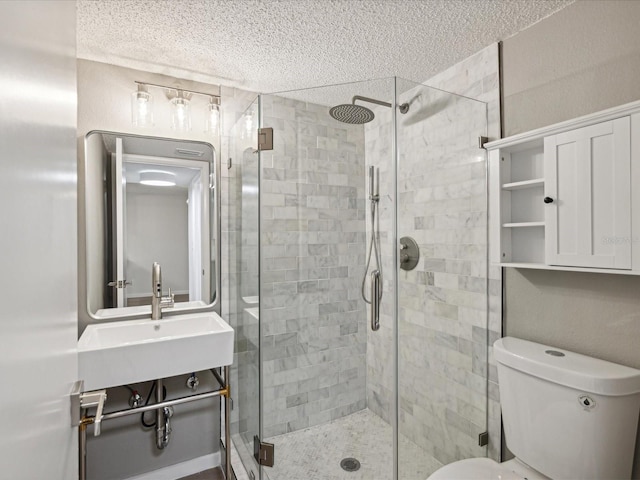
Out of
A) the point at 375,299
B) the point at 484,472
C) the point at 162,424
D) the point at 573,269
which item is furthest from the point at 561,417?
the point at 162,424

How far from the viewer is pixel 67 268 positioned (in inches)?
30.5

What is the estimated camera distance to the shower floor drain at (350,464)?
1686 millimetres

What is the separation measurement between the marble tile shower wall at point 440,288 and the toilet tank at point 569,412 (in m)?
0.29

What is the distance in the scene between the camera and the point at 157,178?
209 cm

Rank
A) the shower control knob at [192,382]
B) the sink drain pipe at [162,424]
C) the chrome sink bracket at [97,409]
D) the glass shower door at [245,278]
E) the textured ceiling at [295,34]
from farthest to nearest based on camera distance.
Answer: the shower control knob at [192,382], the sink drain pipe at [162,424], the glass shower door at [245,278], the textured ceiling at [295,34], the chrome sink bracket at [97,409]

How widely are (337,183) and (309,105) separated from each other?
41cm

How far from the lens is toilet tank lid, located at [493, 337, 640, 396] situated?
118cm

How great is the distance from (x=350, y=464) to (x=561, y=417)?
0.99 meters

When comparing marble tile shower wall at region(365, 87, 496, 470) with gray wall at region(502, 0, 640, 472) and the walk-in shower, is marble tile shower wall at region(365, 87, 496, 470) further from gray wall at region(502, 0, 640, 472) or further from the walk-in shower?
gray wall at region(502, 0, 640, 472)

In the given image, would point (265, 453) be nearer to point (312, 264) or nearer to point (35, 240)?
point (312, 264)

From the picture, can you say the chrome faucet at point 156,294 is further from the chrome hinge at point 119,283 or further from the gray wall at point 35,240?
the gray wall at point 35,240

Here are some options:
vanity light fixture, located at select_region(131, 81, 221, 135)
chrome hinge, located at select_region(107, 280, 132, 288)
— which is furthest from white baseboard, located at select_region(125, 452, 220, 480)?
vanity light fixture, located at select_region(131, 81, 221, 135)

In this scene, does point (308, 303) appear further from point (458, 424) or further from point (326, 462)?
point (458, 424)

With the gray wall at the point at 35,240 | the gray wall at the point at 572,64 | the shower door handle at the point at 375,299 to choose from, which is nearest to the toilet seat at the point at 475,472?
the shower door handle at the point at 375,299
